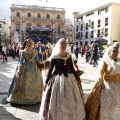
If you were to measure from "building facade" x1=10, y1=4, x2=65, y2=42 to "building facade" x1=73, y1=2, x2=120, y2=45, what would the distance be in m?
8.83

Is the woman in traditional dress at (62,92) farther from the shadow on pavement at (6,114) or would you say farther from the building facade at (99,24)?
the building facade at (99,24)

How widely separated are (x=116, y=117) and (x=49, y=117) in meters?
1.15

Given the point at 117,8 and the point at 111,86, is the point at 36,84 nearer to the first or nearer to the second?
the point at 111,86

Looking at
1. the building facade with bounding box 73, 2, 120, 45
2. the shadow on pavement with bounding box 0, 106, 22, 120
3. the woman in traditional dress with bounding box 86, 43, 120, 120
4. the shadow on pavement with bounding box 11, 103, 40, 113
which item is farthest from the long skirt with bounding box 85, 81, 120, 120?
the building facade with bounding box 73, 2, 120, 45

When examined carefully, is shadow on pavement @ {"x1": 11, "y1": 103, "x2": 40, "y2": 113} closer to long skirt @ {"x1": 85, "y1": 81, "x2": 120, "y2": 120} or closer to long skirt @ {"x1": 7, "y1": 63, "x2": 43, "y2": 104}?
long skirt @ {"x1": 7, "y1": 63, "x2": 43, "y2": 104}

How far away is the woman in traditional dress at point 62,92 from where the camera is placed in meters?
3.69

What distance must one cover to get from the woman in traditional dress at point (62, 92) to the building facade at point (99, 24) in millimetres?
36417

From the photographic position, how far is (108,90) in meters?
3.72

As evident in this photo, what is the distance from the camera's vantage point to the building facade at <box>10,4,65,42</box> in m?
58.0

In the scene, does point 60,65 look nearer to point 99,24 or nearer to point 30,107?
point 30,107

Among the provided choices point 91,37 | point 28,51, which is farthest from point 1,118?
point 91,37

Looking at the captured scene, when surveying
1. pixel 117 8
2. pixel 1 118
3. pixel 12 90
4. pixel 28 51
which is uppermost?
pixel 117 8

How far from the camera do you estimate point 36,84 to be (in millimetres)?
5281

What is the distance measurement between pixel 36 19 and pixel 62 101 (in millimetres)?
57307
